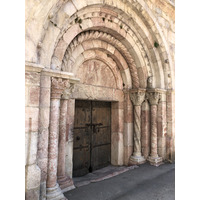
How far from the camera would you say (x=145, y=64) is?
4.11 meters

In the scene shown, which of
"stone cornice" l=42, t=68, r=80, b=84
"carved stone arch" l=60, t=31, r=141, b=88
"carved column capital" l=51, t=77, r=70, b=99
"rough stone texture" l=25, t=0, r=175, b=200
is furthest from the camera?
"carved stone arch" l=60, t=31, r=141, b=88

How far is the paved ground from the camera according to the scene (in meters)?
2.52

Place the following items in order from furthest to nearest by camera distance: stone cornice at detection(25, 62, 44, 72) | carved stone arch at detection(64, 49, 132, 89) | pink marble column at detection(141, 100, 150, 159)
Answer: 1. pink marble column at detection(141, 100, 150, 159)
2. carved stone arch at detection(64, 49, 132, 89)
3. stone cornice at detection(25, 62, 44, 72)

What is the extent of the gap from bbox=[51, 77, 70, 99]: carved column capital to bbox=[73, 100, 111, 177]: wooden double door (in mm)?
1119

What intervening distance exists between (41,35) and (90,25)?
1.23m

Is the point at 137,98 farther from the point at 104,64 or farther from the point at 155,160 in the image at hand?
the point at 155,160

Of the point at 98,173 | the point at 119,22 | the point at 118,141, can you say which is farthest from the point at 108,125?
the point at 119,22

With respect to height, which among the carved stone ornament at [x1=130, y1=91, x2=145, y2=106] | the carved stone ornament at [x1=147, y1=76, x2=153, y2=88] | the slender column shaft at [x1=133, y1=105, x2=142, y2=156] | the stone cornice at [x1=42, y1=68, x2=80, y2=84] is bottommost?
the slender column shaft at [x1=133, y1=105, x2=142, y2=156]

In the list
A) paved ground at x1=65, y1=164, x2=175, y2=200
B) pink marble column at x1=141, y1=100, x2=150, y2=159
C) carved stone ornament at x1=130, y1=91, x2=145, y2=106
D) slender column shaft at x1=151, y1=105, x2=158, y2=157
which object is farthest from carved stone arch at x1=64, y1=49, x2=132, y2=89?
paved ground at x1=65, y1=164, x2=175, y2=200

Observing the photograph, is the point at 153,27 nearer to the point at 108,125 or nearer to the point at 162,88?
→ the point at 162,88

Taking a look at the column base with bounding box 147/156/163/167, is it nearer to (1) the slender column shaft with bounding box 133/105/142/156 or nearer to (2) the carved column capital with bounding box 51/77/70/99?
(1) the slender column shaft with bounding box 133/105/142/156

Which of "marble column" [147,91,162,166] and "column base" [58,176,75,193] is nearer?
"column base" [58,176,75,193]

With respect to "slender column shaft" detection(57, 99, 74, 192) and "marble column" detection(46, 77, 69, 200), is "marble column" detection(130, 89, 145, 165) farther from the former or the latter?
"marble column" detection(46, 77, 69, 200)

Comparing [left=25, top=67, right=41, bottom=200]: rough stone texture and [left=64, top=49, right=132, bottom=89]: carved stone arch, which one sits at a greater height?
[left=64, top=49, right=132, bottom=89]: carved stone arch
